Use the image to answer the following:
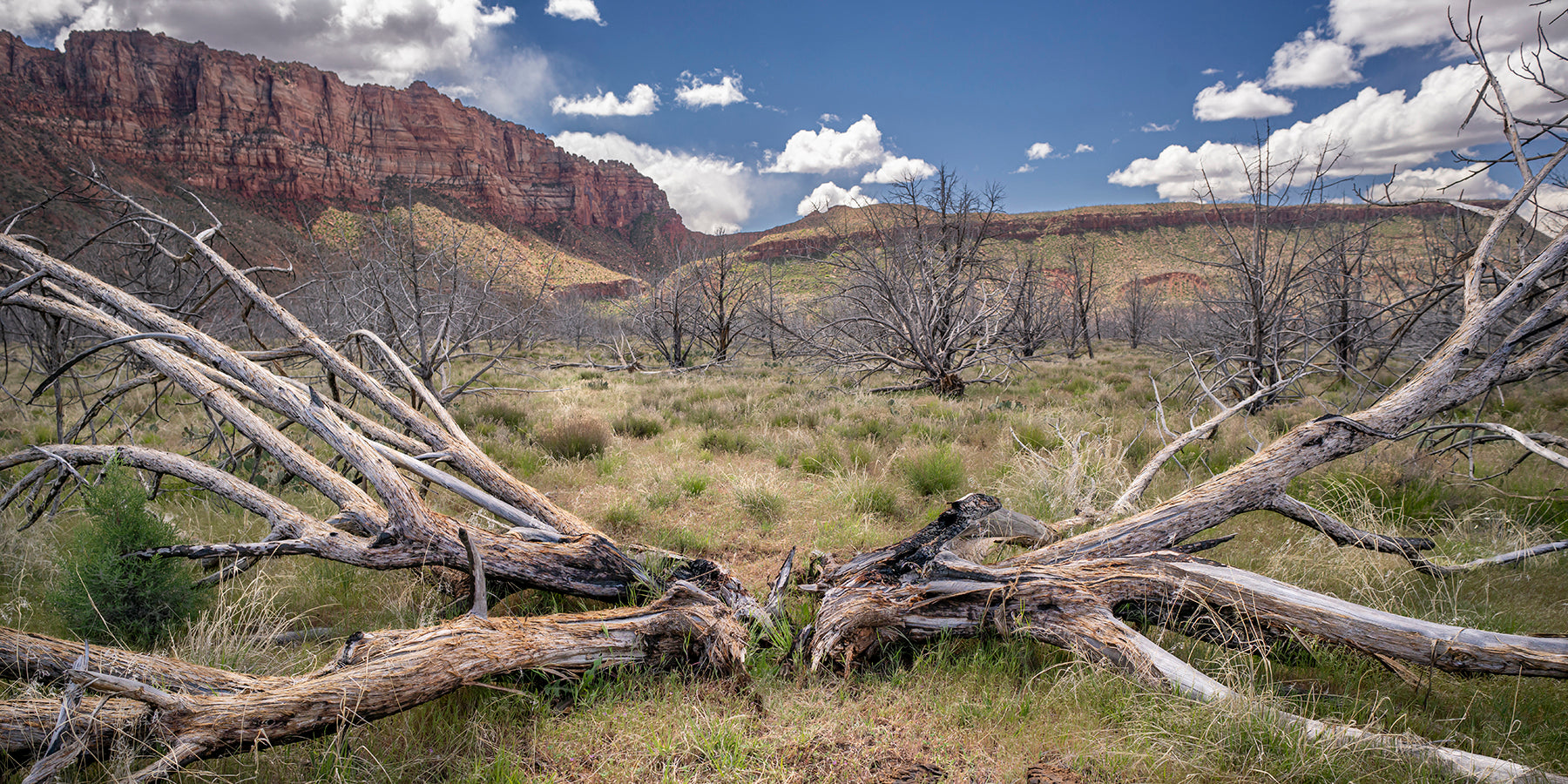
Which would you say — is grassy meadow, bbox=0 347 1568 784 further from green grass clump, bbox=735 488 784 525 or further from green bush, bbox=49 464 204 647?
green bush, bbox=49 464 204 647

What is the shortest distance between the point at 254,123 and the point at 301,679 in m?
123

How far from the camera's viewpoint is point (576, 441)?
6012 mm

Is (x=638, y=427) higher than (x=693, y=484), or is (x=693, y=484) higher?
(x=638, y=427)

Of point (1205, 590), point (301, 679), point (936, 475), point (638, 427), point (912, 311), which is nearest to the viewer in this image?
point (301, 679)

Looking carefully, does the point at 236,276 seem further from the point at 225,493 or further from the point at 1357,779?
the point at 1357,779

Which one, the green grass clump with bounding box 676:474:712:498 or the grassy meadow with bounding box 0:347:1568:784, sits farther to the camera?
the green grass clump with bounding box 676:474:712:498

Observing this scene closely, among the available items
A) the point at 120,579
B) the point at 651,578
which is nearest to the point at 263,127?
the point at 120,579

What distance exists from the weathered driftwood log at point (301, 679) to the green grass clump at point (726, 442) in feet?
13.3

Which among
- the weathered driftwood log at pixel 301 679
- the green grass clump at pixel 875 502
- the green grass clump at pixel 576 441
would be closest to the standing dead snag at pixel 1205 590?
the weathered driftwood log at pixel 301 679

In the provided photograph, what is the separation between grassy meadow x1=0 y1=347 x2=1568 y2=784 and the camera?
5.83 feet

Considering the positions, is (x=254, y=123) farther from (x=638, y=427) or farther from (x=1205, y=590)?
(x=1205, y=590)

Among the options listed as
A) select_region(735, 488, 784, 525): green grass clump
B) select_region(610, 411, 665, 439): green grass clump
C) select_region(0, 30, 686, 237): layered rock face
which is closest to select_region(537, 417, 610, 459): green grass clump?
select_region(610, 411, 665, 439): green grass clump

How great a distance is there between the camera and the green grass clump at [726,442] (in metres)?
6.33

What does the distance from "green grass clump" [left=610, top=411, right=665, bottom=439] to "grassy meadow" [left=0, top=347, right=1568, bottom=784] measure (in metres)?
1.05
